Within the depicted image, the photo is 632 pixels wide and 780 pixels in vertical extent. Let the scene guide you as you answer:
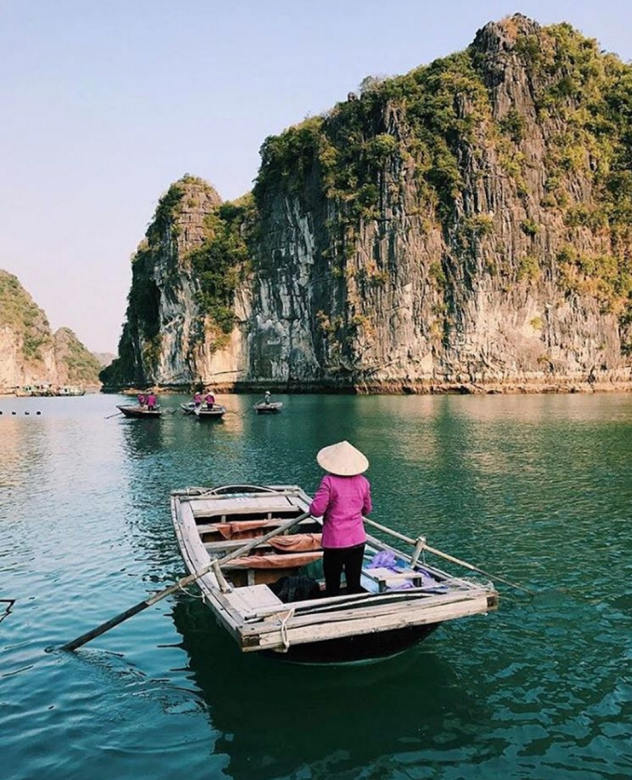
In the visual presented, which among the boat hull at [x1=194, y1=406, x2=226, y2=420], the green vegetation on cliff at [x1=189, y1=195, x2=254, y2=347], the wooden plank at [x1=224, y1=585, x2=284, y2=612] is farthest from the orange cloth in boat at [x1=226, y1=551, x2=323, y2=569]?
the green vegetation on cliff at [x1=189, y1=195, x2=254, y2=347]

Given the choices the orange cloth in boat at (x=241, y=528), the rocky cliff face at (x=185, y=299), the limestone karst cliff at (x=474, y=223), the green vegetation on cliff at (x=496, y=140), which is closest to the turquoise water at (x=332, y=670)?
the orange cloth in boat at (x=241, y=528)

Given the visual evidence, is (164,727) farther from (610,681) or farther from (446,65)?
(446,65)

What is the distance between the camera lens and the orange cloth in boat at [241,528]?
12211mm

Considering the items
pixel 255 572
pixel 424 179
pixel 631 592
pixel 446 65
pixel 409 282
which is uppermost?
pixel 446 65

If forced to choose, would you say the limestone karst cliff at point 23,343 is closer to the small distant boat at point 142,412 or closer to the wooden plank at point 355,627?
the small distant boat at point 142,412

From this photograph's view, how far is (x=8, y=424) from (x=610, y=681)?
58282mm

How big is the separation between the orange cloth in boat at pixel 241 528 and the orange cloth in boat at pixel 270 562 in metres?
1.88

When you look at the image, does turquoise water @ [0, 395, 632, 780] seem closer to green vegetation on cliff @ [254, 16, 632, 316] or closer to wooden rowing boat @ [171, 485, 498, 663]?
wooden rowing boat @ [171, 485, 498, 663]

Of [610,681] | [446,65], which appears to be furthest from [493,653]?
[446,65]

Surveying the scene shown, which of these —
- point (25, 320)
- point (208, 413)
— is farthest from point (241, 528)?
point (25, 320)

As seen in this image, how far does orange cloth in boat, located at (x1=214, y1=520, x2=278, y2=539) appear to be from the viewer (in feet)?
40.1

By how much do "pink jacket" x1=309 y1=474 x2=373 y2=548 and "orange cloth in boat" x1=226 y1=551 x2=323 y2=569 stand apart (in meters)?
1.99

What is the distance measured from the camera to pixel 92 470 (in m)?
28.1

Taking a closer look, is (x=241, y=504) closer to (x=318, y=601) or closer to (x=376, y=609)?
(x=318, y=601)
